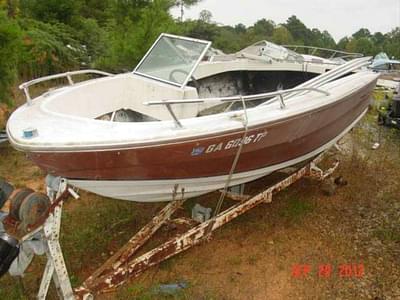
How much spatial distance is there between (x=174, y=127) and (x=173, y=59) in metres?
1.38

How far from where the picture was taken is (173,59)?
3947mm

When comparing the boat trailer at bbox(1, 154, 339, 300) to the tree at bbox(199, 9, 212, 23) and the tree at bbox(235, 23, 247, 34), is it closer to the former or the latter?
the tree at bbox(199, 9, 212, 23)

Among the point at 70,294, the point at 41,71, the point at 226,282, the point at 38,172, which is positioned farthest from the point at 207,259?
the point at 41,71

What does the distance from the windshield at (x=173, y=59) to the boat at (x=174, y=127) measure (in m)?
0.01

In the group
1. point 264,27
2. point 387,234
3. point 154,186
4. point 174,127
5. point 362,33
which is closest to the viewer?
point 174,127

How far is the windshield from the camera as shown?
3752 mm

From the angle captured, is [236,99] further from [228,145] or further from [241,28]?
[241,28]

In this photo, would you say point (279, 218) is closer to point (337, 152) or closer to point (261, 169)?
point (261, 169)

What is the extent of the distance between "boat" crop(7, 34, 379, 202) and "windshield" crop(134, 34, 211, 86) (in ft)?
0.04

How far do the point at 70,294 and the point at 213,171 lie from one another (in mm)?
1311

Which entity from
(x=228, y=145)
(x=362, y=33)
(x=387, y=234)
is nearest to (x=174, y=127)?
(x=228, y=145)

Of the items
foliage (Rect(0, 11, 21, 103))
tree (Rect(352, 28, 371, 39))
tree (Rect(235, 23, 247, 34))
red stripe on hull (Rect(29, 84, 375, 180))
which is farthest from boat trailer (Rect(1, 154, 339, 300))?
tree (Rect(352, 28, 371, 39))

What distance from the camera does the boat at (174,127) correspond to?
2604 millimetres

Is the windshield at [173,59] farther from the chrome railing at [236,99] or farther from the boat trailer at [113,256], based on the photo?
the boat trailer at [113,256]
